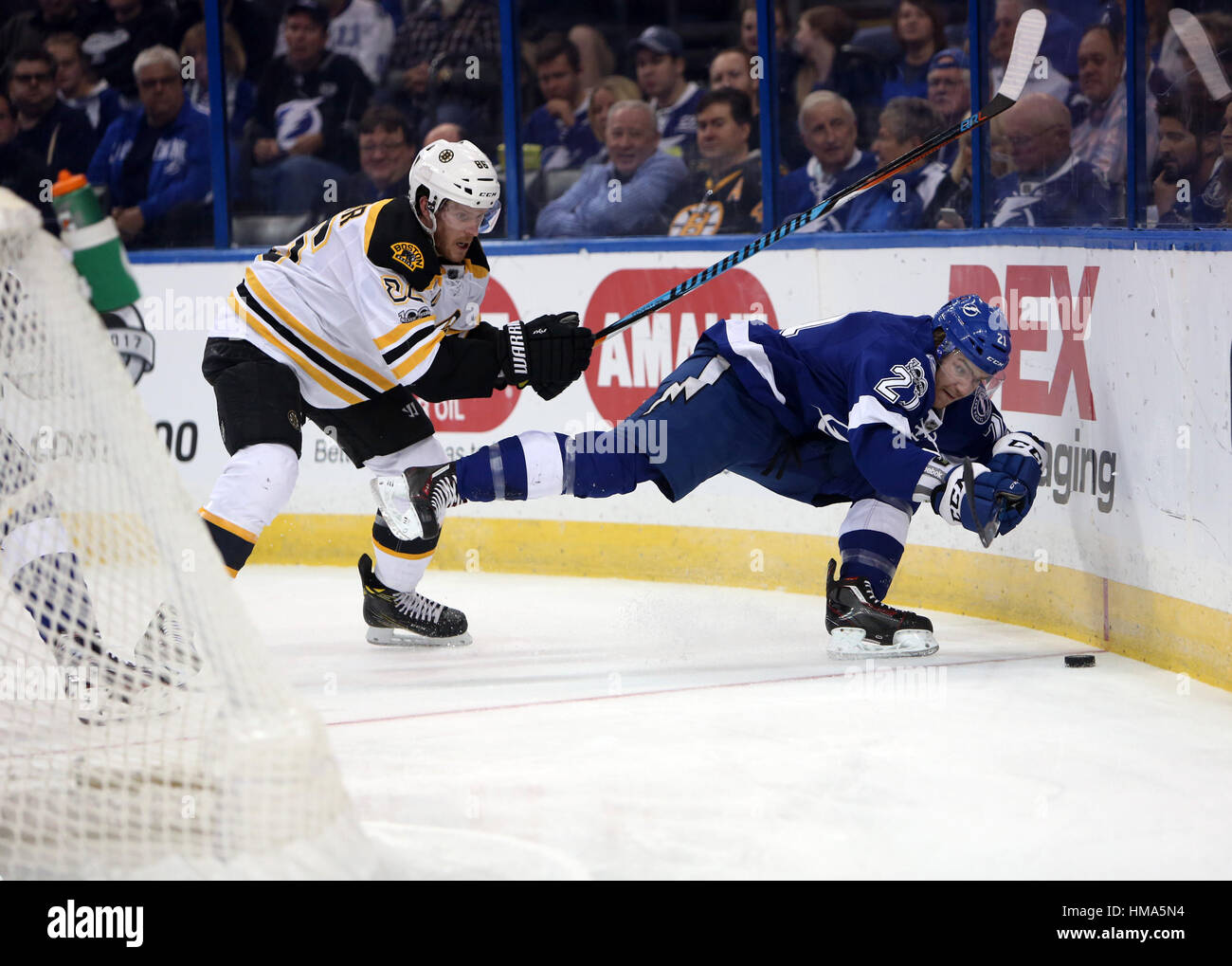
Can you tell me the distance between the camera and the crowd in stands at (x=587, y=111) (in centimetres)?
440

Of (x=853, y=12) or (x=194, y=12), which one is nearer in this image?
(x=853, y=12)

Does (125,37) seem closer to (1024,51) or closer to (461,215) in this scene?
(461,215)

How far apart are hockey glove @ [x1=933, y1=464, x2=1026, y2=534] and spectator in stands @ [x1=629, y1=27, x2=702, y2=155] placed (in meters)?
2.08

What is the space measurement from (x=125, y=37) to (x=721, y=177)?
2491 mm

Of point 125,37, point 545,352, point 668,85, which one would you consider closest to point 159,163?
point 125,37

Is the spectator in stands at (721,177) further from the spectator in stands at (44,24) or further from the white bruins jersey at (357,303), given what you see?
the spectator in stands at (44,24)

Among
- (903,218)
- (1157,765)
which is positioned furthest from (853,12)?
(1157,765)

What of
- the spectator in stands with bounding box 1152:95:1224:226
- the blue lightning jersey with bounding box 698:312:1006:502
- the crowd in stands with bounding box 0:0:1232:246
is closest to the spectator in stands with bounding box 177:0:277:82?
the crowd in stands with bounding box 0:0:1232:246

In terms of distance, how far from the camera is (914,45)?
195 inches

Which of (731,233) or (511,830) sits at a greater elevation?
(731,233)

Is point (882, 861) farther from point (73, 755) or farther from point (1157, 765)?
point (73, 755)

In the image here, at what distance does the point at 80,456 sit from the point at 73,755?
50 centimetres
